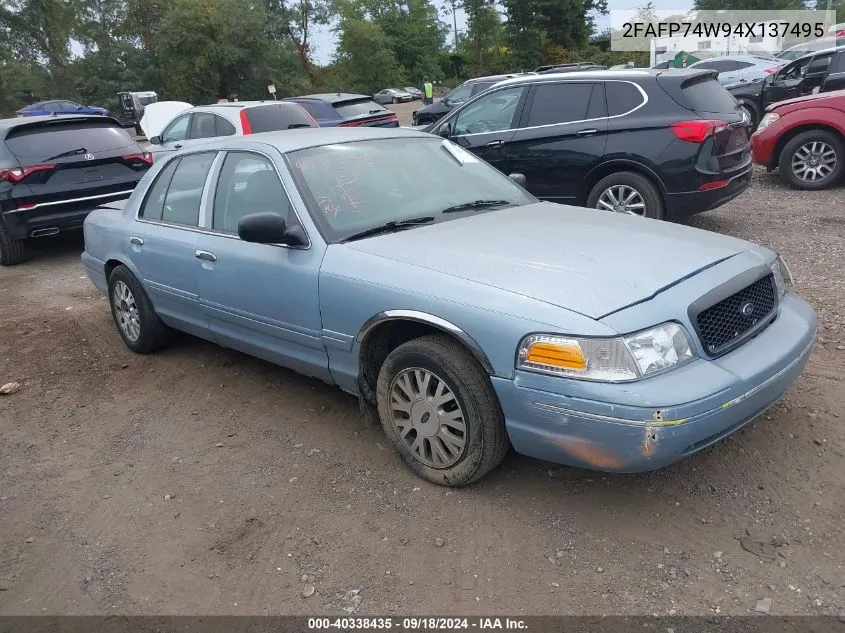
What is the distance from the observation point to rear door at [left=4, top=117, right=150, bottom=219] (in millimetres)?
8258

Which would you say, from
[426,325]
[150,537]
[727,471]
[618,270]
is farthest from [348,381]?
[727,471]

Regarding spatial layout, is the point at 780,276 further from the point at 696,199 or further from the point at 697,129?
the point at 697,129

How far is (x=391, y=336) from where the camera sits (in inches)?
142

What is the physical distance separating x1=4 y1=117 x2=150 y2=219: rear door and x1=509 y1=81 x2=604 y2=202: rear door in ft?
15.7

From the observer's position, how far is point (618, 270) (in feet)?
10.2

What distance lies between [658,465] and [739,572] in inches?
19.0

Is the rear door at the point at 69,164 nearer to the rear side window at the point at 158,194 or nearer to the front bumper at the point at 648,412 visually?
the rear side window at the point at 158,194

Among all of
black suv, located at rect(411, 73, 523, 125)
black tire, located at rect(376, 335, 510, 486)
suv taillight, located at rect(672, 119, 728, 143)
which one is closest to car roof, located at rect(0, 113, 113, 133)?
suv taillight, located at rect(672, 119, 728, 143)

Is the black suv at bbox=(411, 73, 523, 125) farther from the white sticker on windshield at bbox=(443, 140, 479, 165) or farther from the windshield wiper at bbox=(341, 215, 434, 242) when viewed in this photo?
the windshield wiper at bbox=(341, 215, 434, 242)

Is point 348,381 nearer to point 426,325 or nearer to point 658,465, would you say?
point 426,325

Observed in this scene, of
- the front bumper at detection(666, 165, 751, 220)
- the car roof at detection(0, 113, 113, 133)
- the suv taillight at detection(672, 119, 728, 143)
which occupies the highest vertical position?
the car roof at detection(0, 113, 113, 133)

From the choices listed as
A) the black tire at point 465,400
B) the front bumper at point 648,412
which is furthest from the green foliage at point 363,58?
the front bumper at point 648,412

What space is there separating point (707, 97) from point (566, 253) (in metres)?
4.72

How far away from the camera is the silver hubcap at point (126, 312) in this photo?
5.36 m
